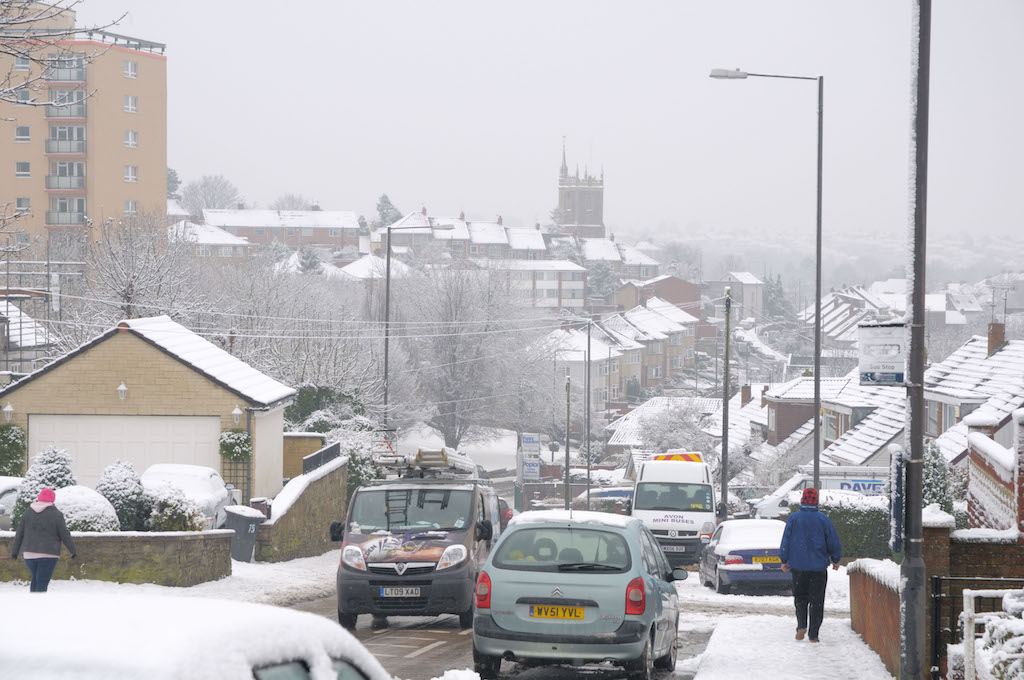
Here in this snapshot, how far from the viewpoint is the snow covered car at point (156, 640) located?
154 inches

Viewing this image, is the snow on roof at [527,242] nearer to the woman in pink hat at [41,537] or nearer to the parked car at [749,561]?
the parked car at [749,561]

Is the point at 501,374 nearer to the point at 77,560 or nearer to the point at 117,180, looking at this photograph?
the point at 117,180

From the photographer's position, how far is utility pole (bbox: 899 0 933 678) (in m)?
10.4

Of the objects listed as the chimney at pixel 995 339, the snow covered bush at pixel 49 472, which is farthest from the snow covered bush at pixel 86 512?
the chimney at pixel 995 339

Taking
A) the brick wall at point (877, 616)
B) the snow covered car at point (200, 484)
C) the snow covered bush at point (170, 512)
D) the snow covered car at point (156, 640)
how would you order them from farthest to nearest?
the snow covered car at point (200, 484) < the snow covered bush at point (170, 512) < the brick wall at point (877, 616) < the snow covered car at point (156, 640)

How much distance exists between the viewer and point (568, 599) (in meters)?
11.5

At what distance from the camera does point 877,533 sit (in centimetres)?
3119

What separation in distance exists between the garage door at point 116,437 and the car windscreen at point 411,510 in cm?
1196

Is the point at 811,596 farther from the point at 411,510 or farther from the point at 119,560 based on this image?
the point at 119,560

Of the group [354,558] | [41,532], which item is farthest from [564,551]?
[41,532]

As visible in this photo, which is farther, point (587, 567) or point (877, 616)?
point (877, 616)

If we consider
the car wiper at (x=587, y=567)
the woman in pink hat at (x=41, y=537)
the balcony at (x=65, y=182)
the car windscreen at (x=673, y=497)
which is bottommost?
the car windscreen at (x=673, y=497)

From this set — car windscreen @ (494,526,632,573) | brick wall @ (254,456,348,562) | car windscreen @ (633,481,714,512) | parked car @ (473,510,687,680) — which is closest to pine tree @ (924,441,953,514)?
car windscreen @ (633,481,714,512)

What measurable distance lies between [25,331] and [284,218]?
131 meters
